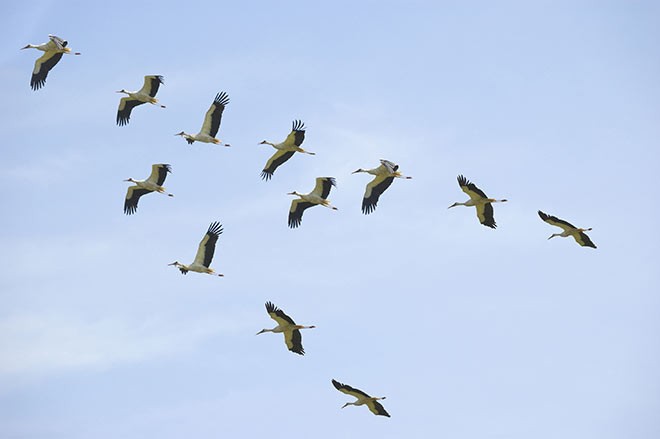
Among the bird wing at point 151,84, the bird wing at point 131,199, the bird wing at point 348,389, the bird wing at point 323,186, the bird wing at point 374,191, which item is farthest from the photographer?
the bird wing at point 131,199

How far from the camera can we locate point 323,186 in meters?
34.0

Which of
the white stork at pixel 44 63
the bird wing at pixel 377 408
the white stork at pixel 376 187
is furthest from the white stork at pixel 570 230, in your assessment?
the white stork at pixel 44 63

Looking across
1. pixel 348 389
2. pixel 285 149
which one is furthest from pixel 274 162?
pixel 348 389

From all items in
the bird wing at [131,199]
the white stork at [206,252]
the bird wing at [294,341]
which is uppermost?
the bird wing at [131,199]

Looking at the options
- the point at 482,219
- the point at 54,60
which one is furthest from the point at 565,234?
the point at 54,60

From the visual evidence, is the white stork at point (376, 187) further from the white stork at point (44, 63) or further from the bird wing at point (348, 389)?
the white stork at point (44, 63)

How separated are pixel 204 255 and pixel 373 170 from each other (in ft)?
17.4

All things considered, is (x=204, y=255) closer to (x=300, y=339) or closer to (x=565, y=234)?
(x=300, y=339)

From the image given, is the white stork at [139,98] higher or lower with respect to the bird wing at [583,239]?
higher

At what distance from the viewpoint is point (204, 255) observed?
33812 millimetres

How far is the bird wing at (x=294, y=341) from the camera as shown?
31.3 meters

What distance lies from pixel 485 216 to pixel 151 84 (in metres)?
10.5

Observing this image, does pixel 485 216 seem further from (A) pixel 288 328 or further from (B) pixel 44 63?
(B) pixel 44 63

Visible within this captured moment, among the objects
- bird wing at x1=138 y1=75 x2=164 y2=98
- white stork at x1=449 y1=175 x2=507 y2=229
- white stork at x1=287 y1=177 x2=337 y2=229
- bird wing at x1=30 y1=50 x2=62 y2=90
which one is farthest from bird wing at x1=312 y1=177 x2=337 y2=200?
bird wing at x1=30 y1=50 x2=62 y2=90
